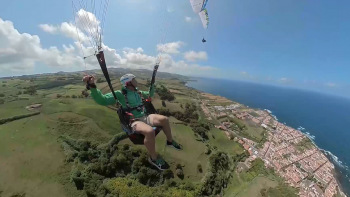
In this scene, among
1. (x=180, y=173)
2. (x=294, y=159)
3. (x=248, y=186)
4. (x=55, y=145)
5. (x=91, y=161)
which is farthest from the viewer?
(x=294, y=159)

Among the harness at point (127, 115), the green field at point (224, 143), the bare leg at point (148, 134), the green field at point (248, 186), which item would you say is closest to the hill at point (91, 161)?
the green field at point (248, 186)

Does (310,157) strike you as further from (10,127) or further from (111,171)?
(10,127)

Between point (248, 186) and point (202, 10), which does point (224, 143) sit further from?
point (202, 10)

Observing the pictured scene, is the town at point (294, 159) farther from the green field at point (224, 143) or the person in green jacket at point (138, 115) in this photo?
the person in green jacket at point (138, 115)

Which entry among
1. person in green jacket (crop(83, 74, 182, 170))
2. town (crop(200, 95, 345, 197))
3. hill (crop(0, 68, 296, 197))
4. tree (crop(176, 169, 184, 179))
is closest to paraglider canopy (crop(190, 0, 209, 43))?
person in green jacket (crop(83, 74, 182, 170))

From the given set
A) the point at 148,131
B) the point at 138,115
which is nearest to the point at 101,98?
the point at 138,115
